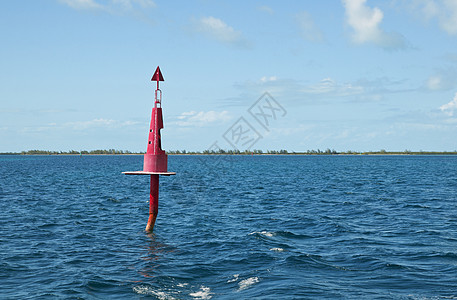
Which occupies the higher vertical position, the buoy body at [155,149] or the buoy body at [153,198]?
the buoy body at [155,149]

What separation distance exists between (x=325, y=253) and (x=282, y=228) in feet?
16.2

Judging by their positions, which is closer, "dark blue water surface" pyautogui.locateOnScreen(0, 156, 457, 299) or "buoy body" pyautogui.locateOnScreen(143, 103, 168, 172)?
"dark blue water surface" pyautogui.locateOnScreen(0, 156, 457, 299)

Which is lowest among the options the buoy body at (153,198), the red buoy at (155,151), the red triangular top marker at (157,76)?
the buoy body at (153,198)

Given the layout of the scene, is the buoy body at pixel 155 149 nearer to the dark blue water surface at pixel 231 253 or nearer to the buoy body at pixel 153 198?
the buoy body at pixel 153 198

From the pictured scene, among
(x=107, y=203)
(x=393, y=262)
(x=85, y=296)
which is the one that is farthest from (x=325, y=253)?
(x=107, y=203)

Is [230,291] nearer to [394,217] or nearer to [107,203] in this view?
[394,217]

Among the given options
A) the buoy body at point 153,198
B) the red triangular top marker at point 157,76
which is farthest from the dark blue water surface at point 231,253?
the red triangular top marker at point 157,76

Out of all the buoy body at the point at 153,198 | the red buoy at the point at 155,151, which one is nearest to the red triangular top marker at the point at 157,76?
the red buoy at the point at 155,151

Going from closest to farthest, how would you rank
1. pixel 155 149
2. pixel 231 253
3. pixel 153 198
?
1. pixel 231 253
2. pixel 155 149
3. pixel 153 198

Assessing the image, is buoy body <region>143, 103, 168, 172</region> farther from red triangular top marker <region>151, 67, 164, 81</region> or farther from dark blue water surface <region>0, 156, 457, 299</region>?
dark blue water surface <region>0, 156, 457, 299</region>

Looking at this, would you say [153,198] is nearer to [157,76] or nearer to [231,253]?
[231,253]

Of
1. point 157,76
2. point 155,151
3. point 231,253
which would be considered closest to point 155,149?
point 155,151

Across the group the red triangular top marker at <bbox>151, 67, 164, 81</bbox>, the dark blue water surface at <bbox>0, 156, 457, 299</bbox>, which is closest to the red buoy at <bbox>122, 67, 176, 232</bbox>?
the red triangular top marker at <bbox>151, 67, 164, 81</bbox>

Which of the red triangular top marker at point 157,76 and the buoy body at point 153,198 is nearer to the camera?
the red triangular top marker at point 157,76
